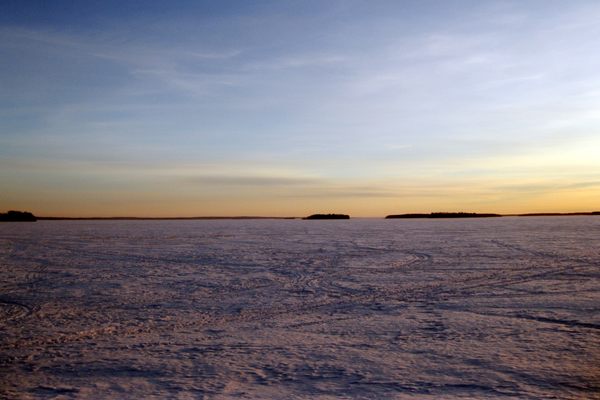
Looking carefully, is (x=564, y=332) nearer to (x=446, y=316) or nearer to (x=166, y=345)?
(x=446, y=316)

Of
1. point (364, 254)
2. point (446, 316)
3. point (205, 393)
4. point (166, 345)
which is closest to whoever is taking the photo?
point (205, 393)

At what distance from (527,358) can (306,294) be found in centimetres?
369

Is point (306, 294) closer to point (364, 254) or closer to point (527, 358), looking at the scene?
point (527, 358)

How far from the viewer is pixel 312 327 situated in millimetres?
5504

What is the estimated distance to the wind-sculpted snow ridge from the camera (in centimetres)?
378

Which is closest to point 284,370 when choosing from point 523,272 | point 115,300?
point 115,300

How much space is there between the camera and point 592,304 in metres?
6.56

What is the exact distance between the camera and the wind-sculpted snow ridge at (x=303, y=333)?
3775 mm

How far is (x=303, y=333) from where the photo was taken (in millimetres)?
5246

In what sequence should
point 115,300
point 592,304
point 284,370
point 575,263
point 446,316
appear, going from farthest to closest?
point 575,263
point 115,300
point 592,304
point 446,316
point 284,370

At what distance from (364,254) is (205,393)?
10.5 m

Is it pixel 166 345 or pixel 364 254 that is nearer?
pixel 166 345

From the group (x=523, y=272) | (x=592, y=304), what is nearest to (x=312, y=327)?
(x=592, y=304)

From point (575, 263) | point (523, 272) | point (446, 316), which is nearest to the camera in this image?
point (446, 316)
